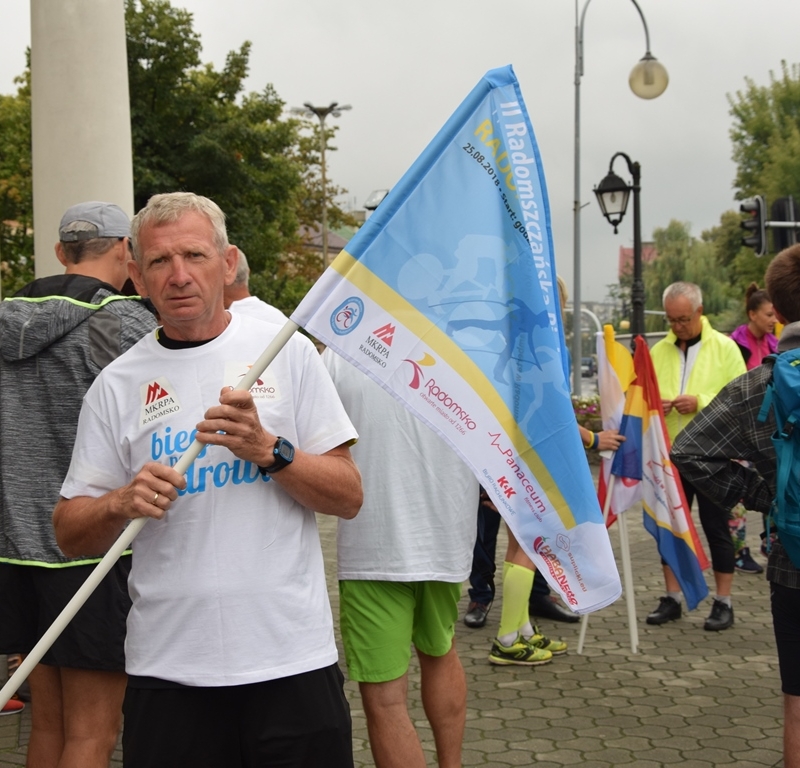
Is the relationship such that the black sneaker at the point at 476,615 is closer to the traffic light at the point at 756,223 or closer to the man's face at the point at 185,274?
the man's face at the point at 185,274

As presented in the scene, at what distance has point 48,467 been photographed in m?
3.78

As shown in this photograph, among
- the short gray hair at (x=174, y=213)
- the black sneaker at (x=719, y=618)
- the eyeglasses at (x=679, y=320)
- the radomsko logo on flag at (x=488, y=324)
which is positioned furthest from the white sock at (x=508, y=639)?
the short gray hair at (x=174, y=213)

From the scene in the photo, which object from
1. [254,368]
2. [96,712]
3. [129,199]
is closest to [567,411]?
[254,368]

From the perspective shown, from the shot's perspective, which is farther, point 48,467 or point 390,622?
point 390,622

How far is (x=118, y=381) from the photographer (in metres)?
2.85

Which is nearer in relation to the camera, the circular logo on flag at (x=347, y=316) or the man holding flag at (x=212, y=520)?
the man holding flag at (x=212, y=520)

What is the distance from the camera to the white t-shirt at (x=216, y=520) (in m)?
2.68

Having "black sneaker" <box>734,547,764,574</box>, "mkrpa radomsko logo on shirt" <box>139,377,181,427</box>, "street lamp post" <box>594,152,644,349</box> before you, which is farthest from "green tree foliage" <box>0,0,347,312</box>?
"mkrpa radomsko logo on shirt" <box>139,377,181,427</box>

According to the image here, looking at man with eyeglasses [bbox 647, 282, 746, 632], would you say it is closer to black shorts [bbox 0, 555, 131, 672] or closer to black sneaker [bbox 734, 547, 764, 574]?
black sneaker [bbox 734, 547, 764, 574]

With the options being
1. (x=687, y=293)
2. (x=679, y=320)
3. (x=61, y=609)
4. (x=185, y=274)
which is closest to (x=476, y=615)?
(x=679, y=320)

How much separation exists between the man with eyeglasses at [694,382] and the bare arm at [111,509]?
5.01 metres

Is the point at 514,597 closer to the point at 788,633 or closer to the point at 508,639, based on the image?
the point at 508,639

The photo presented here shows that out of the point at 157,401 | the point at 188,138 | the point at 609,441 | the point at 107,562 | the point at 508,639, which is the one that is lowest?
the point at 508,639

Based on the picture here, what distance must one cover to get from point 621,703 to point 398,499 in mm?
2315
